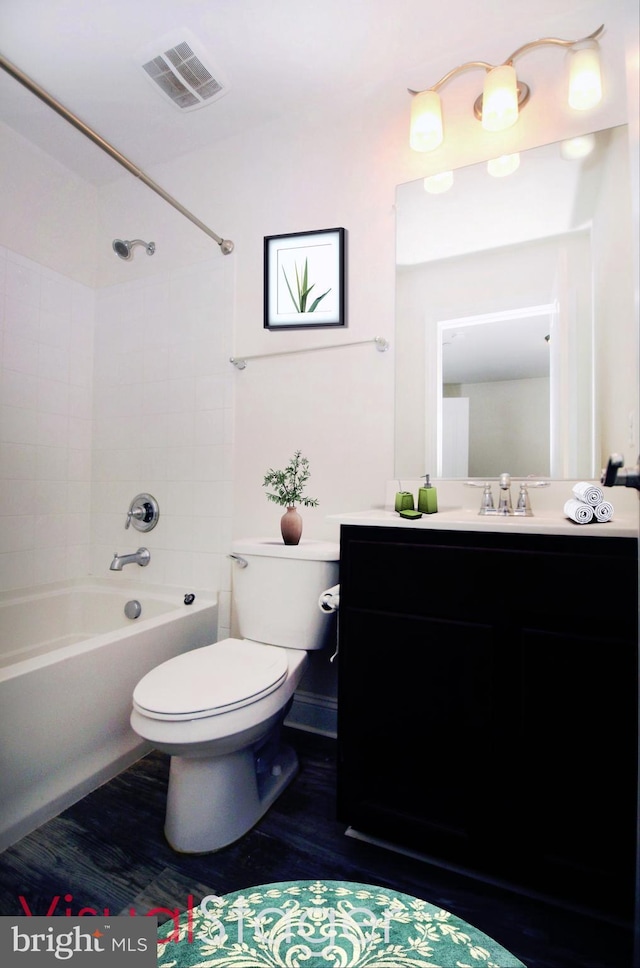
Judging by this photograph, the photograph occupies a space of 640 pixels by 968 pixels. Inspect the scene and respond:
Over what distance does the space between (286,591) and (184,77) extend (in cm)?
193

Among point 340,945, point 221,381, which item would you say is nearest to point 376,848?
point 340,945

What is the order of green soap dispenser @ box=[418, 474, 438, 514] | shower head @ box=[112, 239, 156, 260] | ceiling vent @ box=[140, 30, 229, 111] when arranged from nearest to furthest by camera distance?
green soap dispenser @ box=[418, 474, 438, 514] → ceiling vent @ box=[140, 30, 229, 111] → shower head @ box=[112, 239, 156, 260]

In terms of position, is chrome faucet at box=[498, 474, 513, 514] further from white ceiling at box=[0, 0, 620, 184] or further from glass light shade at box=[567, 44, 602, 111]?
white ceiling at box=[0, 0, 620, 184]

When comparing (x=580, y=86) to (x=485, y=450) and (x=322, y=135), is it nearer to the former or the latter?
(x=322, y=135)

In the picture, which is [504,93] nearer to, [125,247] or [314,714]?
[125,247]

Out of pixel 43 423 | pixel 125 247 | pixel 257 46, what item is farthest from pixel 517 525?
pixel 43 423

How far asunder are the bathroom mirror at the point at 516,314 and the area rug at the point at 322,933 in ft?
3.80

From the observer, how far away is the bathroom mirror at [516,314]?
138 centimetres

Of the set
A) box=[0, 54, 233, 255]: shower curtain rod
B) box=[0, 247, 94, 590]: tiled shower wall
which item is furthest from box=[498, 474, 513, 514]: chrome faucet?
box=[0, 247, 94, 590]: tiled shower wall

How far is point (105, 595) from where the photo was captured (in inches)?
86.3

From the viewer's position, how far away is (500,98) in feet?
4.69

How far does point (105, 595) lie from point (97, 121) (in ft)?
6.93

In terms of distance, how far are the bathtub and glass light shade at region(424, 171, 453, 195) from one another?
1.80m

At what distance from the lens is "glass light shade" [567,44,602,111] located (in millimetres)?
1365
